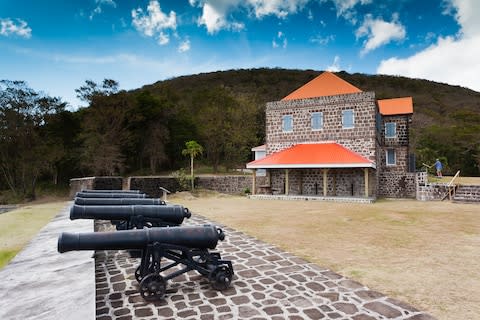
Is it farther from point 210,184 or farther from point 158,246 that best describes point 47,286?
point 210,184

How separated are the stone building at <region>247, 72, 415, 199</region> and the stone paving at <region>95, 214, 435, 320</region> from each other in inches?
462

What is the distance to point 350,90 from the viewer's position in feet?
60.9

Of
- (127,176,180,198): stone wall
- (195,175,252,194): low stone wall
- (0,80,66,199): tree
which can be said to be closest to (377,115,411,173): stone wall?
(195,175,252,194): low stone wall

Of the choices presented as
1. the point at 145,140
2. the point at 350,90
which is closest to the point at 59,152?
the point at 145,140

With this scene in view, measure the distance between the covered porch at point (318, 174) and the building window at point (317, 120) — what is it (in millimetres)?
1064

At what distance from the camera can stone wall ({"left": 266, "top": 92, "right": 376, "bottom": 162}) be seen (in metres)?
17.0

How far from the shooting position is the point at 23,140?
24109mm

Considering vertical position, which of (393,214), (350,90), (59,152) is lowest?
(393,214)

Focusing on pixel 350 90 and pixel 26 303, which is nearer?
pixel 26 303

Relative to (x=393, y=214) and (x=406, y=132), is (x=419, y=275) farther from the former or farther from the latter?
(x=406, y=132)

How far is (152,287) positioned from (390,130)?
19.1 meters

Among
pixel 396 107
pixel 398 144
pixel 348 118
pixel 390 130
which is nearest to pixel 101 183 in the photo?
pixel 348 118

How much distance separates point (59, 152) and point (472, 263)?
1057 inches

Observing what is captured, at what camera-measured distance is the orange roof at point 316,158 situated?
51.2ft
